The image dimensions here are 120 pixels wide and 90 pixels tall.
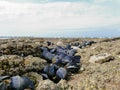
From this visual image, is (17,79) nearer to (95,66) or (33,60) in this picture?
(33,60)

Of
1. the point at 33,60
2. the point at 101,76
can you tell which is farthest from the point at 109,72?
the point at 33,60

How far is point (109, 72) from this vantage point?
846cm

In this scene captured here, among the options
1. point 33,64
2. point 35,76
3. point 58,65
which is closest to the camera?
point 35,76

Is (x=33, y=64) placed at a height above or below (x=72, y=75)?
above

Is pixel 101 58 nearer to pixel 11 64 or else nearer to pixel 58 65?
pixel 58 65

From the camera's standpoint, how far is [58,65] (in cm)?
941

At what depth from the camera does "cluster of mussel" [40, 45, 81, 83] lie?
828cm

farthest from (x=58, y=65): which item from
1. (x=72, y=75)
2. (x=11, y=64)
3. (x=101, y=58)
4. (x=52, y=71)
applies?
(x=11, y=64)

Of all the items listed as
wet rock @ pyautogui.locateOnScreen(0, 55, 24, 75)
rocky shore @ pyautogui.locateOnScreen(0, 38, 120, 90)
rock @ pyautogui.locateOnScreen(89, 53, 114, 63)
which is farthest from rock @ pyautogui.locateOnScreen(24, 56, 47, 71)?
rock @ pyautogui.locateOnScreen(89, 53, 114, 63)

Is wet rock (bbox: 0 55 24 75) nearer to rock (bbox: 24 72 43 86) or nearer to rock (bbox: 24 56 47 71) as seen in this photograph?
rock (bbox: 24 56 47 71)

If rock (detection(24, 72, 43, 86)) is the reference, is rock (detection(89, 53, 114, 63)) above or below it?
above

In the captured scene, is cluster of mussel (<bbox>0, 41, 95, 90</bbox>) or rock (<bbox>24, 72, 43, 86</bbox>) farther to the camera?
rock (<bbox>24, 72, 43, 86</bbox>)

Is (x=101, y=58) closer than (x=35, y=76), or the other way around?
(x=35, y=76)

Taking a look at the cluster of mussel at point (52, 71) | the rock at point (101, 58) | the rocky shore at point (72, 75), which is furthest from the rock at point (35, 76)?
the rock at point (101, 58)
